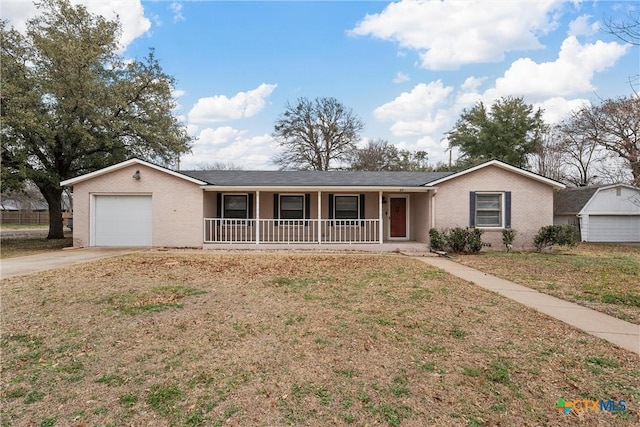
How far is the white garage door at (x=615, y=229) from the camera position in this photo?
19547 millimetres

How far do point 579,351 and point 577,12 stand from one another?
909 cm

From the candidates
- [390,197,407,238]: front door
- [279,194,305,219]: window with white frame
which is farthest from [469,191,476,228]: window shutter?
[279,194,305,219]: window with white frame

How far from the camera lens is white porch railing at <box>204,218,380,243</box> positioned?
13.6m

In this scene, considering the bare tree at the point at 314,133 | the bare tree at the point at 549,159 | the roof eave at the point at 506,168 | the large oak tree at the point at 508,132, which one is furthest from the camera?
the bare tree at the point at 314,133

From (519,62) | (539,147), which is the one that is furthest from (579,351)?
(539,147)

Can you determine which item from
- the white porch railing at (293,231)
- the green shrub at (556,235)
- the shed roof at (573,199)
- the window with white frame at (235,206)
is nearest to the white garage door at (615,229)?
the shed roof at (573,199)

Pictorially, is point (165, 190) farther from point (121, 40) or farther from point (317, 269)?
point (121, 40)

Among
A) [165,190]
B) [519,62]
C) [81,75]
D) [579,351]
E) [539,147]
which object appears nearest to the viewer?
[579,351]

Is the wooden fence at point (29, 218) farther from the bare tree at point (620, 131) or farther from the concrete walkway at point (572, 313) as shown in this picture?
the bare tree at point (620, 131)

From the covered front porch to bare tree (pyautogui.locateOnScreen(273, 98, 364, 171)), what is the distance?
58.2 feet

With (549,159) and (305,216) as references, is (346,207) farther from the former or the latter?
(549,159)

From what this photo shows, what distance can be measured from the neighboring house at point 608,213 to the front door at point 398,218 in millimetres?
11656

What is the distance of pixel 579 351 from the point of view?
3730mm

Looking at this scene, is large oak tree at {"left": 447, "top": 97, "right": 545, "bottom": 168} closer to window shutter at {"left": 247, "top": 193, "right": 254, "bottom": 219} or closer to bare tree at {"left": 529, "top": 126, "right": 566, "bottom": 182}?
bare tree at {"left": 529, "top": 126, "right": 566, "bottom": 182}
